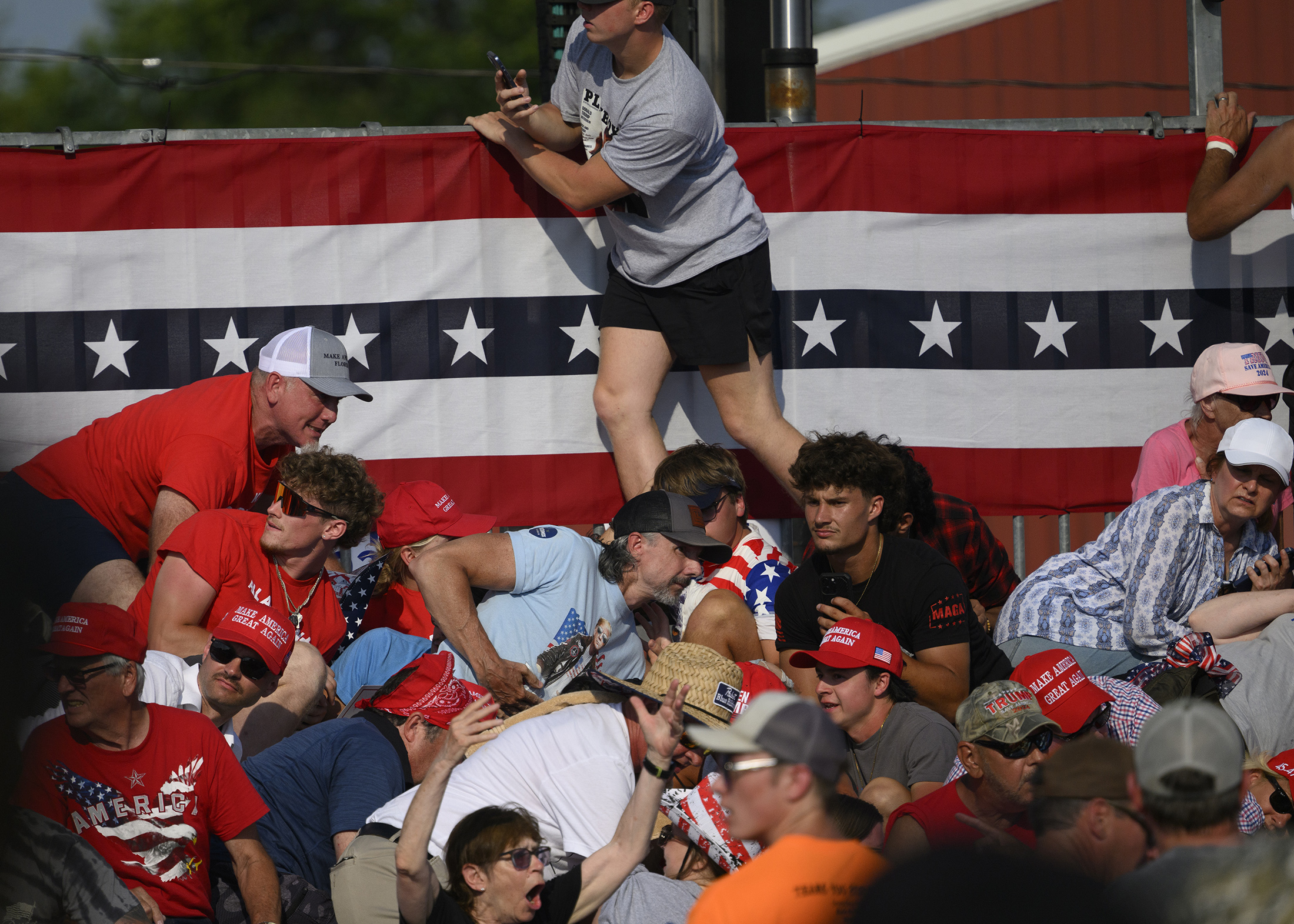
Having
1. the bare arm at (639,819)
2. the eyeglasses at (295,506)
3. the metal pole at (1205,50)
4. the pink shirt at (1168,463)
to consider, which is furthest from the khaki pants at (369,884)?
the metal pole at (1205,50)

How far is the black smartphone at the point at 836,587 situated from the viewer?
4.57m

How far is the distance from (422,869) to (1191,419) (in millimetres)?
3642

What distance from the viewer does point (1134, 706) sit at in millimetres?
4066

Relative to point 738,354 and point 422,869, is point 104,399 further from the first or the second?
point 422,869

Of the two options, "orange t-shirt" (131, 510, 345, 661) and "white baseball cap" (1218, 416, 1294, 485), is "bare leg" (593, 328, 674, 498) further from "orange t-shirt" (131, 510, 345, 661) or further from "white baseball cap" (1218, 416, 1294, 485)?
"white baseball cap" (1218, 416, 1294, 485)

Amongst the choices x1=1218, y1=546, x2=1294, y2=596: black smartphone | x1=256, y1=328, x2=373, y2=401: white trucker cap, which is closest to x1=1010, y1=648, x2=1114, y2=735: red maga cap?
x1=1218, y1=546, x2=1294, y2=596: black smartphone

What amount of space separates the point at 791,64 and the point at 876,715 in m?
2.87

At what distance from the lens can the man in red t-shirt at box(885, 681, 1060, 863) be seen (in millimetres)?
3445

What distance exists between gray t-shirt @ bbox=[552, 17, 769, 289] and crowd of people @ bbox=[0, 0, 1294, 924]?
1cm

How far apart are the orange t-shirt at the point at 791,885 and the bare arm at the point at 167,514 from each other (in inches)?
110

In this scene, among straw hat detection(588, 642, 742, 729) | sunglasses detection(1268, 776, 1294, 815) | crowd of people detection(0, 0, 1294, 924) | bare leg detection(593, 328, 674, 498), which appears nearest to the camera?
crowd of people detection(0, 0, 1294, 924)

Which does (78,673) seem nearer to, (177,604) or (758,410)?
(177,604)

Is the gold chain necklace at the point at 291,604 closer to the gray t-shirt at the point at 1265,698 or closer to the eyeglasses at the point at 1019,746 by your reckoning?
the eyeglasses at the point at 1019,746

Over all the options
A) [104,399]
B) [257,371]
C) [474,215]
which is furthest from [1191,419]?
[104,399]
